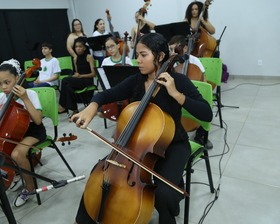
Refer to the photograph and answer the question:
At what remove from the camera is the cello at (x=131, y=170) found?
3.16 ft

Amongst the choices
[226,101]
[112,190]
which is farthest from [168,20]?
[112,190]

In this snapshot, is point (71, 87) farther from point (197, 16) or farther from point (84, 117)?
point (84, 117)

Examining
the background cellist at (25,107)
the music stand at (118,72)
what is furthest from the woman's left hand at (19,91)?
the music stand at (118,72)

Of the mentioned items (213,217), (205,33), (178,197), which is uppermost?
(205,33)

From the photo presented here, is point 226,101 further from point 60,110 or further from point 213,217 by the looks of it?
point 60,110

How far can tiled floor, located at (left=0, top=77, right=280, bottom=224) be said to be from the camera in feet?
4.69

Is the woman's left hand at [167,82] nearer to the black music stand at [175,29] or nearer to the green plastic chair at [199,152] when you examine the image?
the green plastic chair at [199,152]

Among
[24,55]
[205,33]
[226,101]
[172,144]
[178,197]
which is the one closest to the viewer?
[178,197]

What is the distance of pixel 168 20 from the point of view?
184 inches

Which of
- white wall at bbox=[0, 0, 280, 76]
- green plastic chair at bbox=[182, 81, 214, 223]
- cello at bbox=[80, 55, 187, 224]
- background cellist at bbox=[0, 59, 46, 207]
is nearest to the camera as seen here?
cello at bbox=[80, 55, 187, 224]

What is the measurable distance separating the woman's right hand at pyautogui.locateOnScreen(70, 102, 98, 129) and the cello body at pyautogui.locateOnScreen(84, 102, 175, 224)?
19 centimetres

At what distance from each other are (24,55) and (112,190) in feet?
18.7

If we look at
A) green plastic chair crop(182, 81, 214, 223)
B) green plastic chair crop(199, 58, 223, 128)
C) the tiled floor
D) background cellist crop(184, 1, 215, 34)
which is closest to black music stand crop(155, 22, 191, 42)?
background cellist crop(184, 1, 215, 34)

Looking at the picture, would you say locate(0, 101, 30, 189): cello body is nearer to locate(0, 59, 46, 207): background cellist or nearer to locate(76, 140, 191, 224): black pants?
locate(0, 59, 46, 207): background cellist
